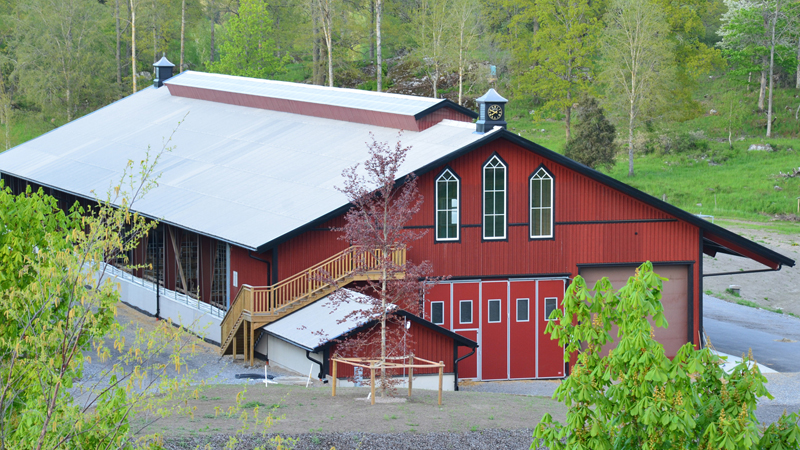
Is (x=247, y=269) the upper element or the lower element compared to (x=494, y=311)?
upper

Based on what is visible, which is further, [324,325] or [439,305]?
[439,305]

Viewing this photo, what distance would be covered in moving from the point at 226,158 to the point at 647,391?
26463 mm

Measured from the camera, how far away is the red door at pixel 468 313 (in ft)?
88.2

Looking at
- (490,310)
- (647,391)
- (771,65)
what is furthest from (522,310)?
(771,65)

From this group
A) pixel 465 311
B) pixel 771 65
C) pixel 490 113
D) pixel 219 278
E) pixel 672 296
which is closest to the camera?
pixel 465 311

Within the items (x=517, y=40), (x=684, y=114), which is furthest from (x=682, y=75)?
(x=517, y=40)

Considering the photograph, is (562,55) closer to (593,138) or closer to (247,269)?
(593,138)

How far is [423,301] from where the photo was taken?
26.0 meters

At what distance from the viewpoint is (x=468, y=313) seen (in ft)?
88.9

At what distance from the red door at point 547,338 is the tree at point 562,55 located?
3901 centimetres

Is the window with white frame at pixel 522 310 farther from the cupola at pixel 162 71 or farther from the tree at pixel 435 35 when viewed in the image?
the tree at pixel 435 35

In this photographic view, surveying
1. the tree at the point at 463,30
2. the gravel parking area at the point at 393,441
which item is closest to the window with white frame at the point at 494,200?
the gravel parking area at the point at 393,441

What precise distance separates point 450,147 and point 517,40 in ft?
159

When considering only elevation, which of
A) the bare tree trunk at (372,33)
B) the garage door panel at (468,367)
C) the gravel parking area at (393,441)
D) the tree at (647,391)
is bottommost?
the garage door panel at (468,367)
